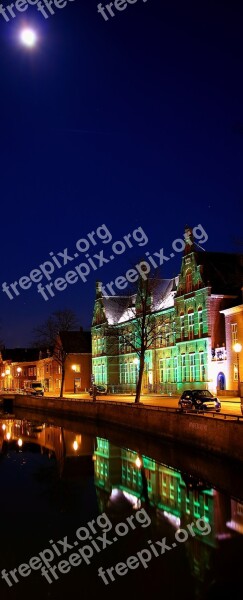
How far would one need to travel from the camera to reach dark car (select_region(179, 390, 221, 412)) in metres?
37.8

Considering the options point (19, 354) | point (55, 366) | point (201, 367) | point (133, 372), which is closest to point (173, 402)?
point (201, 367)

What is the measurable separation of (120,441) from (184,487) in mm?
16319

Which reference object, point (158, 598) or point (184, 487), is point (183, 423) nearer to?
point (184, 487)

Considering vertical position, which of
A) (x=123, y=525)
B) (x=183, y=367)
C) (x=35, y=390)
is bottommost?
(x=35, y=390)

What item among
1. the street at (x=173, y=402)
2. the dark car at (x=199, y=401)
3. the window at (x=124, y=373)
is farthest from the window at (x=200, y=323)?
the window at (x=124, y=373)

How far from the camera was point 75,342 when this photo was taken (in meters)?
103

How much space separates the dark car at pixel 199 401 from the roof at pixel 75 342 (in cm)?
6047

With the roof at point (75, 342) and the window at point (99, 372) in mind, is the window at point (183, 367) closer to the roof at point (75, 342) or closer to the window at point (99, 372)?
the window at point (99, 372)

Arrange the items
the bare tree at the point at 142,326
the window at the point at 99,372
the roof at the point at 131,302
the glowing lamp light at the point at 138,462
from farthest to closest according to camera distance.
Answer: the window at the point at 99,372
the roof at the point at 131,302
the bare tree at the point at 142,326
the glowing lamp light at the point at 138,462

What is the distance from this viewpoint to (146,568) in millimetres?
16578

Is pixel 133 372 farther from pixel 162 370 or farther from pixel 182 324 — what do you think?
pixel 182 324

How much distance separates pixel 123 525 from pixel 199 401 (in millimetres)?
18290


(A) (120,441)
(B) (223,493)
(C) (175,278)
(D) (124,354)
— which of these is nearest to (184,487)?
(B) (223,493)

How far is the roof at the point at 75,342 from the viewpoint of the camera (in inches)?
3996
